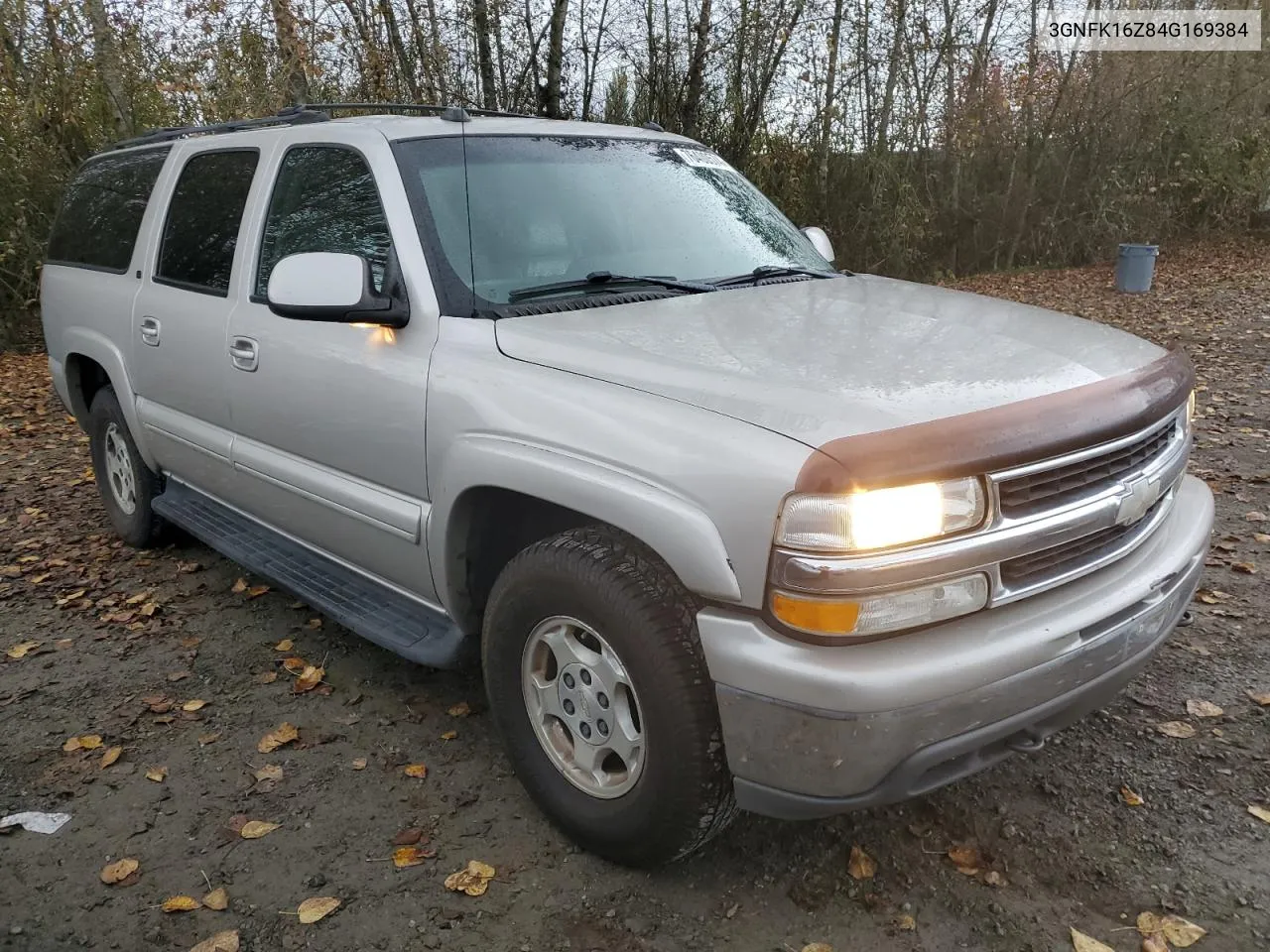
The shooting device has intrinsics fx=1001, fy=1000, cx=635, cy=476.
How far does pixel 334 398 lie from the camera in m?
3.14

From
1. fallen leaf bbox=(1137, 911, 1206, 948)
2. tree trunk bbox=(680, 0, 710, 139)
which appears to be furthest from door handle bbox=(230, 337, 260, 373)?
tree trunk bbox=(680, 0, 710, 139)

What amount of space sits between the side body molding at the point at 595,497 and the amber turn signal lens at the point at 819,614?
0.12 m

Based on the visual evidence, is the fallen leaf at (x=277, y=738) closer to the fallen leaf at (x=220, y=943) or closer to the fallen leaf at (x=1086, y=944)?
the fallen leaf at (x=220, y=943)

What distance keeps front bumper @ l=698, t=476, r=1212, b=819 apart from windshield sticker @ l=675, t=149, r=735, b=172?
7.38 ft

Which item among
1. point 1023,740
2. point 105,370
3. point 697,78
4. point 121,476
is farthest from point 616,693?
point 697,78

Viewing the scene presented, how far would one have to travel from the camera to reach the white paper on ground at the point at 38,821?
2.91m

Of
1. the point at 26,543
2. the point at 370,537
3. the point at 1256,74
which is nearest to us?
the point at 370,537

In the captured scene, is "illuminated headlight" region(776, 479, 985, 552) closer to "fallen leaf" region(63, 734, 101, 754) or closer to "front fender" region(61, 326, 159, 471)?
"fallen leaf" region(63, 734, 101, 754)

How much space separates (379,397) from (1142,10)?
1722cm

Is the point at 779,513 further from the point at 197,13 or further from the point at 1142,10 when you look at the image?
the point at 1142,10

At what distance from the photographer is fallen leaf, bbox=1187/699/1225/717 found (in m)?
3.21

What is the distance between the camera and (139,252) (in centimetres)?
445

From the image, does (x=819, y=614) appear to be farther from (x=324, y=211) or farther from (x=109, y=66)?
(x=109, y=66)

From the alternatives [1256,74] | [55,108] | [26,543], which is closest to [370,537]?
[26,543]
